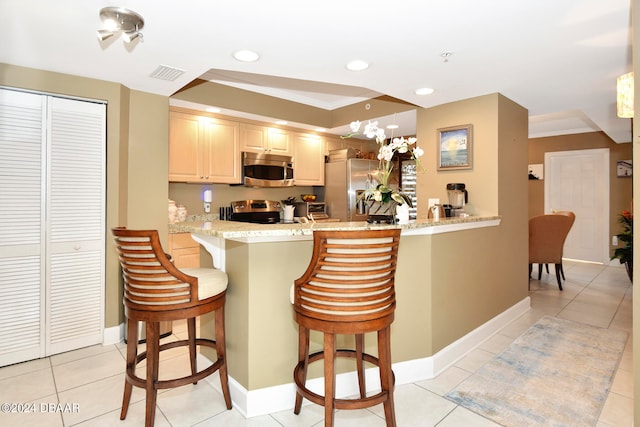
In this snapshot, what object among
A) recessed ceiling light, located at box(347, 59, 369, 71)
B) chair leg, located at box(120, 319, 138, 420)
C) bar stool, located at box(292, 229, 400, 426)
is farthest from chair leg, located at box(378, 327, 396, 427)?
recessed ceiling light, located at box(347, 59, 369, 71)

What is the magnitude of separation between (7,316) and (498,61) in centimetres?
405

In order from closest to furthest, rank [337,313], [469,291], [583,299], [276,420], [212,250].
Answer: [337,313] → [276,420] → [212,250] → [469,291] → [583,299]

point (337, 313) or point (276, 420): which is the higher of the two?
point (337, 313)

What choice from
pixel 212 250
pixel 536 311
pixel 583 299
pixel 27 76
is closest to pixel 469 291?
pixel 536 311

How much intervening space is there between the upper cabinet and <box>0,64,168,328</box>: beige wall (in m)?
1.22

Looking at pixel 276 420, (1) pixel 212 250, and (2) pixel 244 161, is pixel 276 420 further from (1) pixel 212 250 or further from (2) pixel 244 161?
(2) pixel 244 161

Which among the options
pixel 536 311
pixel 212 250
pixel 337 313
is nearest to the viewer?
pixel 337 313

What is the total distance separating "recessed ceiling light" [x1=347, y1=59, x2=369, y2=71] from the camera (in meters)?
2.44

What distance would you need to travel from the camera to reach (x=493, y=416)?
1.94m

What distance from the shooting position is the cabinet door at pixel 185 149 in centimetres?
371

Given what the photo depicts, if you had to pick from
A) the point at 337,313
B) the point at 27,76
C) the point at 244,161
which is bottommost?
the point at 337,313

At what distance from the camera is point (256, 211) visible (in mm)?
4703

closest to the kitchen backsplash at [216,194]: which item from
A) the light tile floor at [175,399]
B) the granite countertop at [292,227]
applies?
the light tile floor at [175,399]

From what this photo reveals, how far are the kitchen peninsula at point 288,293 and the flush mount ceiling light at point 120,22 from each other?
1.11 m
